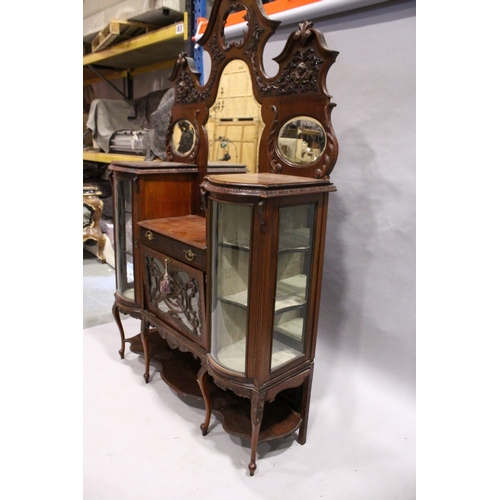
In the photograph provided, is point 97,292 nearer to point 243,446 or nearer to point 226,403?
point 226,403

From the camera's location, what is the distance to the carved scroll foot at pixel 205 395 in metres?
1.48

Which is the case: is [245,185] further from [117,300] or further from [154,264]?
[117,300]

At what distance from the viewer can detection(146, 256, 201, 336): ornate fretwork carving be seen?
150 cm

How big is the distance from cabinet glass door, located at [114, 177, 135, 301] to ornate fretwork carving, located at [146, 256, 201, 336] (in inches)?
7.0

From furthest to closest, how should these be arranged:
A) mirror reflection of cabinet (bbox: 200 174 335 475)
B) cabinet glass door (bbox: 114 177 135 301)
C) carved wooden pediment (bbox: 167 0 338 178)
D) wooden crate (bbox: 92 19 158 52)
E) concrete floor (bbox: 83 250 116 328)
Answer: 1. wooden crate (bbox: 92 19 158 52)
2. concrete floor (bbox: 83 250 116 328)
3. cabinet glass door (bbox: 114 177 135 301)
4. carved wooden pediment (bbox: 167 0 338 178)
5. mirror reflection of cabinet (bbox: 200 174 335 475)

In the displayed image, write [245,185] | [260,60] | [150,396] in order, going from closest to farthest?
[245,185] → [260,60] → [150,396]

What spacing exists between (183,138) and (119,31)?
53.0 inches

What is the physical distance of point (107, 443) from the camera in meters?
1.49

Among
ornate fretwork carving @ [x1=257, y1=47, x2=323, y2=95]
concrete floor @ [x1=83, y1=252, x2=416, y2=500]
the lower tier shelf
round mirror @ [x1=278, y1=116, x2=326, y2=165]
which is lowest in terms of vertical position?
concrete floor @ [x1=83, y1=252, x2=416, y2=500]

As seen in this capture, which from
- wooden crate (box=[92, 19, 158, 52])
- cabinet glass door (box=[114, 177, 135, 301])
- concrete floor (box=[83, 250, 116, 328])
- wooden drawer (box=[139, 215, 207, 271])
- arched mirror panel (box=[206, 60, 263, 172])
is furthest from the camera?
wooden crate (box=[92, 19, 158, 52])

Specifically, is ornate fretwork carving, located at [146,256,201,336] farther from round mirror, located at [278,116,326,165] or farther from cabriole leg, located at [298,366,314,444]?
round mirror, located at [278,116,326,165]

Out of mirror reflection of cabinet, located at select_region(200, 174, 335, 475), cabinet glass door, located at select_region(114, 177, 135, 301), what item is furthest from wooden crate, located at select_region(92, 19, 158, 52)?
mirror reflection of cabinet, located at select_region(200, 174, 335, 475)

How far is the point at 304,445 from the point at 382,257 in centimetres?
80
